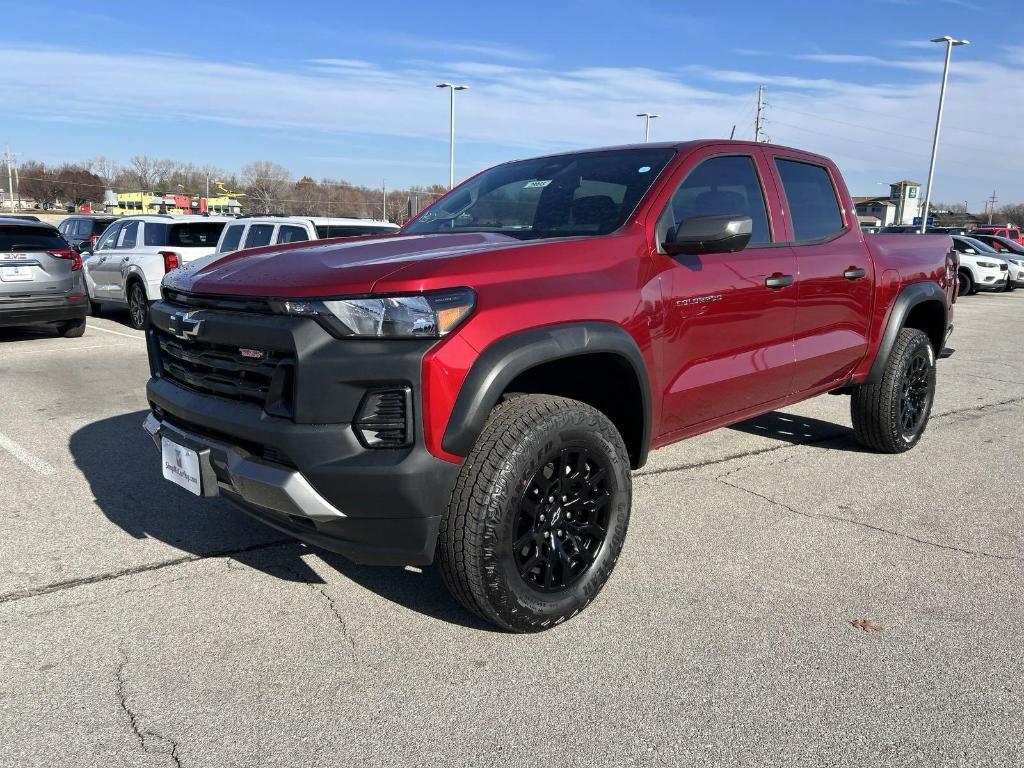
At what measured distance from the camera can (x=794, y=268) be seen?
423 centimetres

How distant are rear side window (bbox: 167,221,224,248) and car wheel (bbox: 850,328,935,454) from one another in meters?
9.56

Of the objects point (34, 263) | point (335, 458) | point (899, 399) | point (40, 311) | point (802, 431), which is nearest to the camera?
point (335, 458)

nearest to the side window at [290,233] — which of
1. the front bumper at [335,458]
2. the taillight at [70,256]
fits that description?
the taillight at [70,256]

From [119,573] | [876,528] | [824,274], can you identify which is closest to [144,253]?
[119,573]

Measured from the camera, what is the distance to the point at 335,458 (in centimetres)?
261

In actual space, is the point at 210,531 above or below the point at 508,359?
below

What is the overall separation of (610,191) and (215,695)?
2601 millimetres

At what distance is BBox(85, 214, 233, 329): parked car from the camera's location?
11312 millimetres

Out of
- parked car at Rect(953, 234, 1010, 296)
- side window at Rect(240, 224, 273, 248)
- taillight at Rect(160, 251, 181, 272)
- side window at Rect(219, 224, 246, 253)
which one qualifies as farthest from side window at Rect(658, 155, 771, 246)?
parked car at Rect(953, 234, 1010, 296)

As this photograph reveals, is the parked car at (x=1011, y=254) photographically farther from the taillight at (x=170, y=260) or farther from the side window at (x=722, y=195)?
the side window at (x=722, y=195)

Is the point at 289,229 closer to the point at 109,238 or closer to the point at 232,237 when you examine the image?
the point at 232,237

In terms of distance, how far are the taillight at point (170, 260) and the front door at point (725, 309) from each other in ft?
26.3

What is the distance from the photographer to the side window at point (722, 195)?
3.73 meters

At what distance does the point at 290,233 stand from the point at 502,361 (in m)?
7.68
